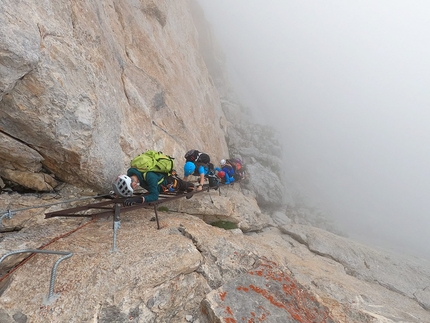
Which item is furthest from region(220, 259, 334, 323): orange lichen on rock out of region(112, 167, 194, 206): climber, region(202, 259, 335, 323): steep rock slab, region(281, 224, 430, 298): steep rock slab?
region(281, 224, 430, 298): steep rock slab

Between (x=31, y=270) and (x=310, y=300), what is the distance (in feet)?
27.2

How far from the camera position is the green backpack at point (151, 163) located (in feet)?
27.0

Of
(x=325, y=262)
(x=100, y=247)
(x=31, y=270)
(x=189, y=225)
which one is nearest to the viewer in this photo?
(x=31, y=270)

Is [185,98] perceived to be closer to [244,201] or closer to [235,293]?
[244,201]

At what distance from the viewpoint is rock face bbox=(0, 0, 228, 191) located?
6637mm

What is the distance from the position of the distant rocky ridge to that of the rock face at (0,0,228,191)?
4 cm

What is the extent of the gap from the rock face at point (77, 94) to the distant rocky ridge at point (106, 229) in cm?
4

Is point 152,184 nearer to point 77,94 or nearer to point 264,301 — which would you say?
point 77,94

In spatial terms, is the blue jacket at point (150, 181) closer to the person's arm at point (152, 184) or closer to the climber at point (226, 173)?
the person's arm at point (152, 184)

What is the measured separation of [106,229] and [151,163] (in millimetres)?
2732

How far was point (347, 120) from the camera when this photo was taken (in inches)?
6270

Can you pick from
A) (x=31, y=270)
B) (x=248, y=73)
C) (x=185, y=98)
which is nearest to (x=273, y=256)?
(x=31, y=270)

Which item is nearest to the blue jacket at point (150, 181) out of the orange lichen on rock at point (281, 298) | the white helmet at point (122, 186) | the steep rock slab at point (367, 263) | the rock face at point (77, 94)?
the white helmet at point (122, 186)

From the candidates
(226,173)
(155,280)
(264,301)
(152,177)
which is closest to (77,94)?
(152,177)
